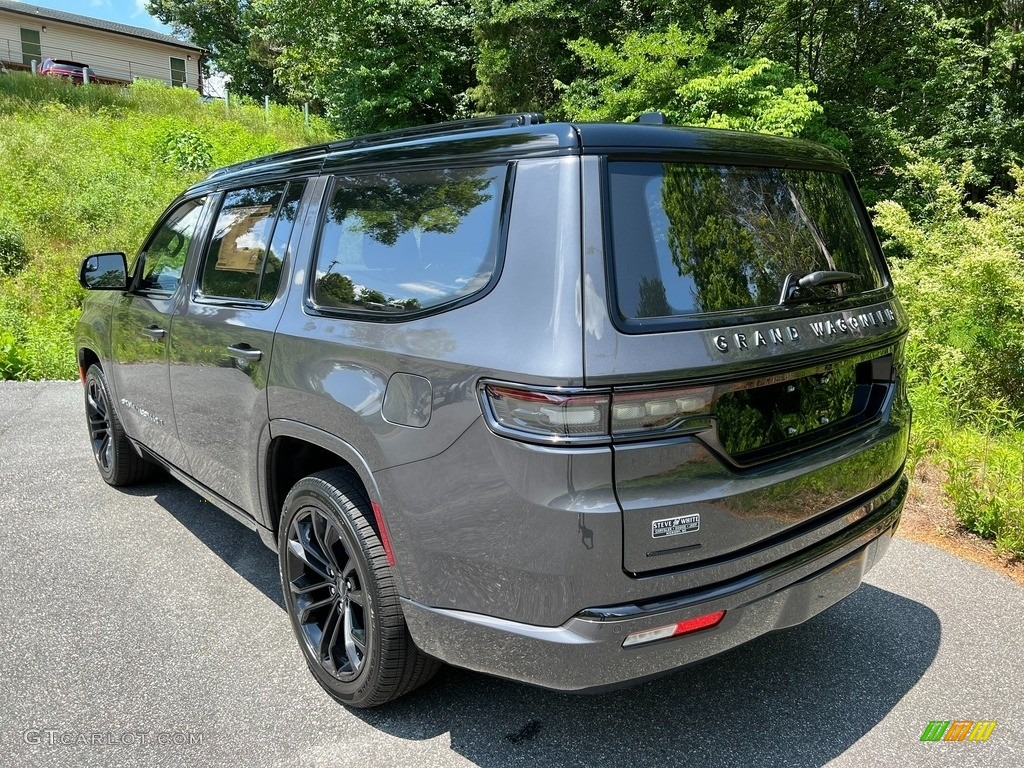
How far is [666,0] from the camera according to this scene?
563 inches

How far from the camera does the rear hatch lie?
1.95 meters

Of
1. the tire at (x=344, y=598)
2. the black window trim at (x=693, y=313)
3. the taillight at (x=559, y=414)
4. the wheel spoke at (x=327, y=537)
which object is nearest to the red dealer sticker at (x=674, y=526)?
the taillight at (x=559, y=414)

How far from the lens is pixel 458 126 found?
2.53 metres

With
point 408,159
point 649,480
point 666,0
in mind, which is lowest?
point 649,480

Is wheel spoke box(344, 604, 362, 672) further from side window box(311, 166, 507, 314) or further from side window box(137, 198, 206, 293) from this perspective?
side window box(137, 198, 206, 293)

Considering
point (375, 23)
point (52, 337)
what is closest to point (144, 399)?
point (52, 337)

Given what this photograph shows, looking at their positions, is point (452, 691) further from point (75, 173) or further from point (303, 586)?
point (75, 173)

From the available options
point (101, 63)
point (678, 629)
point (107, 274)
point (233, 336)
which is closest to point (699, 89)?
point (107, 274)

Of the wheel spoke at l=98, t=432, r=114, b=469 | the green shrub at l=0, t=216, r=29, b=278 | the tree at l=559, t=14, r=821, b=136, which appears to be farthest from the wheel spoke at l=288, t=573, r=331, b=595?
the green shrub at l=0, t=216, r=29, b=278

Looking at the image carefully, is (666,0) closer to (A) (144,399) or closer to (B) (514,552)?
(A) (144,399)

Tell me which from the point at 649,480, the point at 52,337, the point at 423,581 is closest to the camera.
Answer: the point at 649,480

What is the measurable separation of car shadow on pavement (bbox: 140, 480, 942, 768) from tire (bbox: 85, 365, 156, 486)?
2.77m

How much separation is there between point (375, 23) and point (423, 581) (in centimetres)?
2300

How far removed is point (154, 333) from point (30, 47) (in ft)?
139
